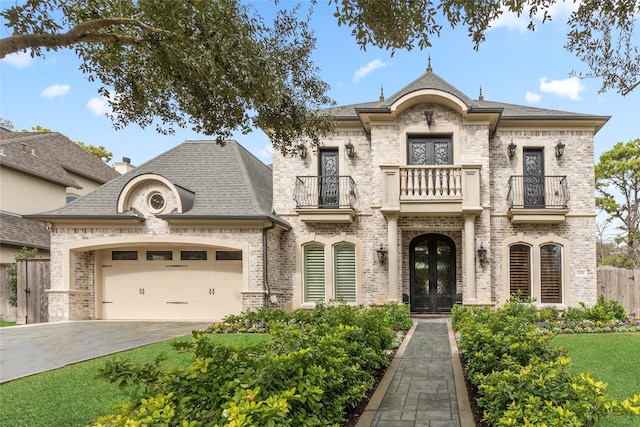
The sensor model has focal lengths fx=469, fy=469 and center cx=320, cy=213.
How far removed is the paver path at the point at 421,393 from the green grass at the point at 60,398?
197 cm

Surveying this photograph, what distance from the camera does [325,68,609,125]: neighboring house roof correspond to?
49.2 feet

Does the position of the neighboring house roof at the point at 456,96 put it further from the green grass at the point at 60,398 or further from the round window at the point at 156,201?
the green grass at the point at 60,398

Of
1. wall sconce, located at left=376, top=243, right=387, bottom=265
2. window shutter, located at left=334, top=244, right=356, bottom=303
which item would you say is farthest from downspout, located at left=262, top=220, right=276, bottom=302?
wall sconce, located at left=376, top=243, right=387, bottom=265

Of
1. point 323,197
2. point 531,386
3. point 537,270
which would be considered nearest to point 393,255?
point 323,197

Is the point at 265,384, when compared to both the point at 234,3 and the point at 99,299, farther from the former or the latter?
the point at 99,299

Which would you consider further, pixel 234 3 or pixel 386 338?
pixel 386 338

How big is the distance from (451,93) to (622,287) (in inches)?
340

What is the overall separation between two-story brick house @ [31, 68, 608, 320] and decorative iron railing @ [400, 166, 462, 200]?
4 cm

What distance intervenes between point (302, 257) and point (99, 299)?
6.87 metres

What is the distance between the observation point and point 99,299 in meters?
15.6

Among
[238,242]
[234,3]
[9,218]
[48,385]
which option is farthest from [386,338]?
[9,218]

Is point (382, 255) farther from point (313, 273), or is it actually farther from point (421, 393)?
point (421, 393)

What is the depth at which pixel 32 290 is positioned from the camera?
15.0 meters

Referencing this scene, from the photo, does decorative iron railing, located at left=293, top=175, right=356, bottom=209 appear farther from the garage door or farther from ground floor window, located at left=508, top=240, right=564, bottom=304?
ground floor window, located at left=508, top=240, right=564, bottom=304
